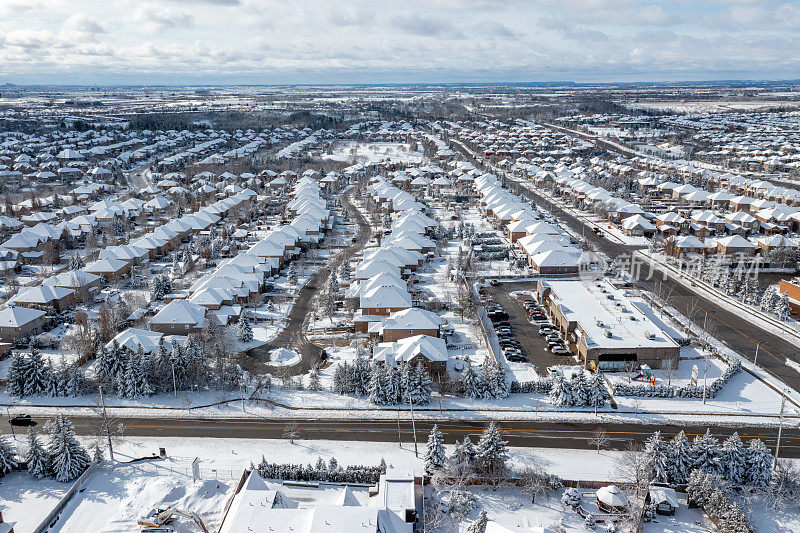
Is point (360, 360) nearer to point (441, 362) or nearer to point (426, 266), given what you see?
point (441, 362)

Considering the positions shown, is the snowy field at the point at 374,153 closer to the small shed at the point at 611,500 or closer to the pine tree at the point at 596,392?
the pine tree at the point at 596,392

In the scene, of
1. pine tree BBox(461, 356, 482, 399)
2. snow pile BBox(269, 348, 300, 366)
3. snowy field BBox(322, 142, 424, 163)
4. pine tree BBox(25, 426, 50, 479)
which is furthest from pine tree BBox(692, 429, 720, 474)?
snowy field BBox(322, 142, 424, 163)

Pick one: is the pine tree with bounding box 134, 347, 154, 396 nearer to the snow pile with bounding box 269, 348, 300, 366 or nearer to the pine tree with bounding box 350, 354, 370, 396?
the snow pile with bounding box 269, 348, 300, 366

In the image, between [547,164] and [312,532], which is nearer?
[312,532]

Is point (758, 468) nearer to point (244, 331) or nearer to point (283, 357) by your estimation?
point (283, 357)

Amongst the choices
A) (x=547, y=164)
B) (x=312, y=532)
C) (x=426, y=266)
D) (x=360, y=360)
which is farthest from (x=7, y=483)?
(x=547, y=164)

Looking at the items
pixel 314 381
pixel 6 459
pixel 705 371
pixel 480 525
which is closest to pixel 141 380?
pixel 6 459
